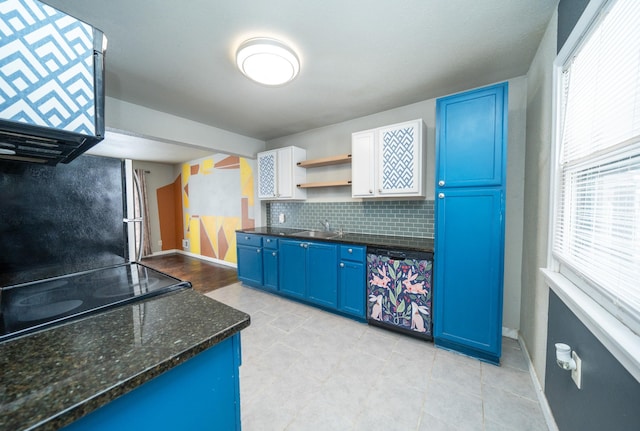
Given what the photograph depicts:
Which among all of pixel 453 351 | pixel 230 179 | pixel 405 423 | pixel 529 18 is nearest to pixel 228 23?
pixel 529 18

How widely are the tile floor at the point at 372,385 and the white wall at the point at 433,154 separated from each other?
0.55 metres

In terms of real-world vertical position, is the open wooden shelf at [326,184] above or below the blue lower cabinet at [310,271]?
above

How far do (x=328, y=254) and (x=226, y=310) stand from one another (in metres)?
1.93

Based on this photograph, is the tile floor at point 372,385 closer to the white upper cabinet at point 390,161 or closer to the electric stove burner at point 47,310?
the electric stove burner at point 47,310

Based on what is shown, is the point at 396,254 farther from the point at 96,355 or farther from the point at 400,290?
the point at 96,355

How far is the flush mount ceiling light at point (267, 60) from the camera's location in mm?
1689

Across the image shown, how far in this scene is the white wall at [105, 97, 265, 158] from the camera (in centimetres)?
250

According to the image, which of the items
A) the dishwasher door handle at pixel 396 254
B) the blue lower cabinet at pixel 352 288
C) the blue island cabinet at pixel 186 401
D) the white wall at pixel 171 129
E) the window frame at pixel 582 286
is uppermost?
the white wall at pixel 171 129

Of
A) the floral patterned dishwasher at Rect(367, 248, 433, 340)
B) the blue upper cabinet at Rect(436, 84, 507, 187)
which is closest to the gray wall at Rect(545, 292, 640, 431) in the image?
the floral patterned dishwasher at Rect(367, 248, 433, 340)

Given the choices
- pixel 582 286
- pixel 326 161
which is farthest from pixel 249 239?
pixel 582 286

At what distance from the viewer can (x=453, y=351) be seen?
2.07m

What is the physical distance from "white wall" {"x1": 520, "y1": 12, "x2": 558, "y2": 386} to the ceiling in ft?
0.64

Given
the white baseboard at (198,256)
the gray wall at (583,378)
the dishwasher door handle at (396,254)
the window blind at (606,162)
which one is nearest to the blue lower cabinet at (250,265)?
the white baseboard at (198,256)

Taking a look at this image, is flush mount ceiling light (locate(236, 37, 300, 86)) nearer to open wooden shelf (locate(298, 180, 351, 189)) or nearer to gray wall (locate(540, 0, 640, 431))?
open wooden shelf (locate(298, 180, 351, 189))
